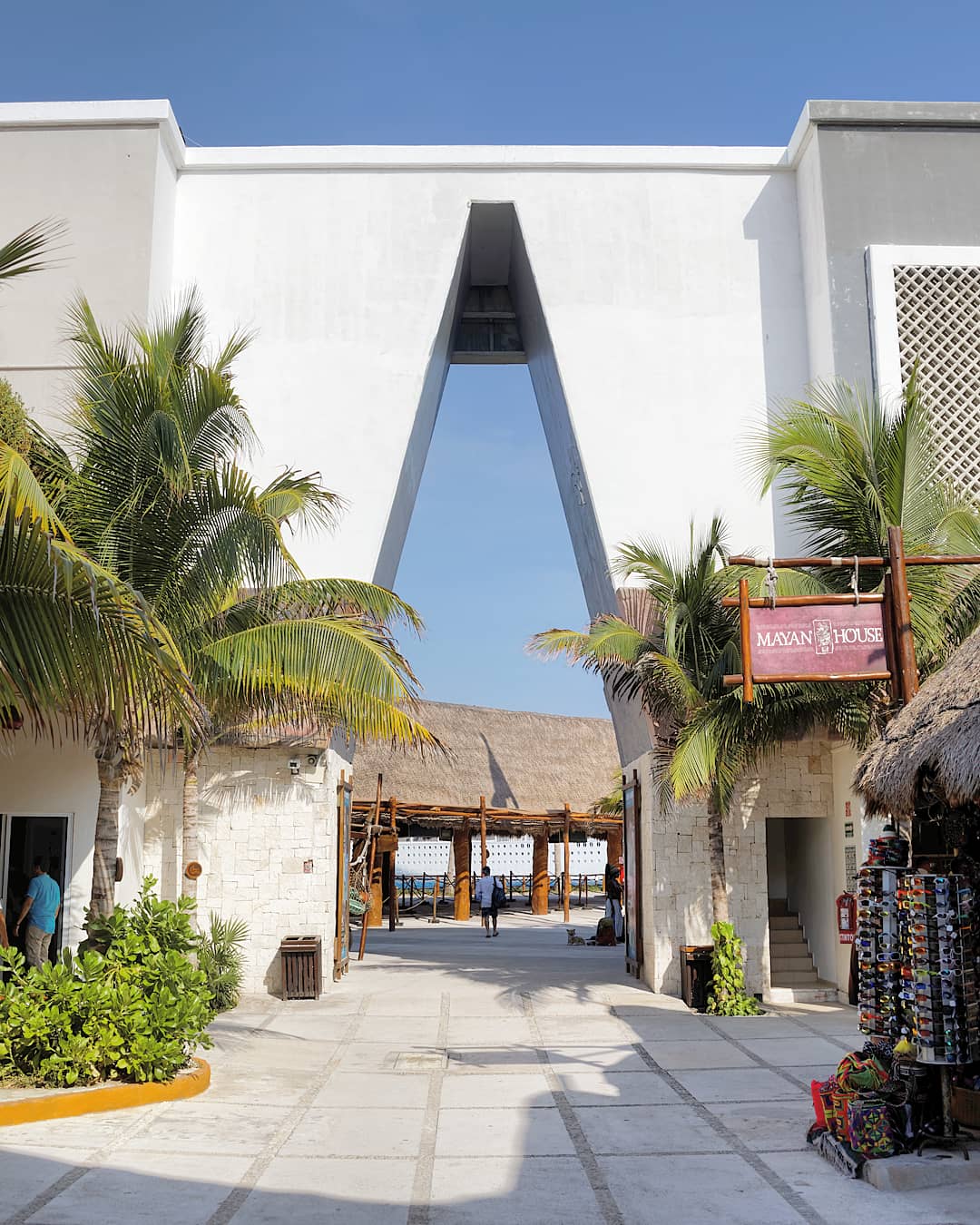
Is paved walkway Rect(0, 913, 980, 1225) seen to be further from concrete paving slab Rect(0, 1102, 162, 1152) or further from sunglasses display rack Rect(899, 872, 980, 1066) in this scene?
sunglasses display rack Rect(899, 872, 980, 1066)

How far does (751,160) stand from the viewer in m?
16.9

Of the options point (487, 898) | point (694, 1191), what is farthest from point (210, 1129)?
point (487, 898)

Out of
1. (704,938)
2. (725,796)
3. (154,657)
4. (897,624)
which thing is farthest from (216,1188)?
(704,938)

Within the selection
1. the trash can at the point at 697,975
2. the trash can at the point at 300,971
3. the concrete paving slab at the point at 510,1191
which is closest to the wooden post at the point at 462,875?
the trash can at the point at 300,971

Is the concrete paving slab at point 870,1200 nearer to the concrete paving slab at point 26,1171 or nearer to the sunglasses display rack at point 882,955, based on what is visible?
the sunglasses display rack at point 882,955

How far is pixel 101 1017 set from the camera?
25.6ft

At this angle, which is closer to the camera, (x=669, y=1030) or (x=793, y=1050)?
(x=793, y=1050)

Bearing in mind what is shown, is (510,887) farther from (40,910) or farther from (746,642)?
(746,642)

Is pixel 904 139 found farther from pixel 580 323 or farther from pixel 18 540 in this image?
pixel 18 540

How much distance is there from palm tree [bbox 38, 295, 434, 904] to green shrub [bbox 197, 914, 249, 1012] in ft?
12.4

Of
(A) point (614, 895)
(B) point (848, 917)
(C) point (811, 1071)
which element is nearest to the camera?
(C) point (811, 1071)

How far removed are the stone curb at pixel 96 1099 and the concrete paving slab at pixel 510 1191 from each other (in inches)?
89.8

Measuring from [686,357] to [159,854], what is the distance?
9.60 meters

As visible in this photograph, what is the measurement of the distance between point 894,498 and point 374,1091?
6.66 metres
